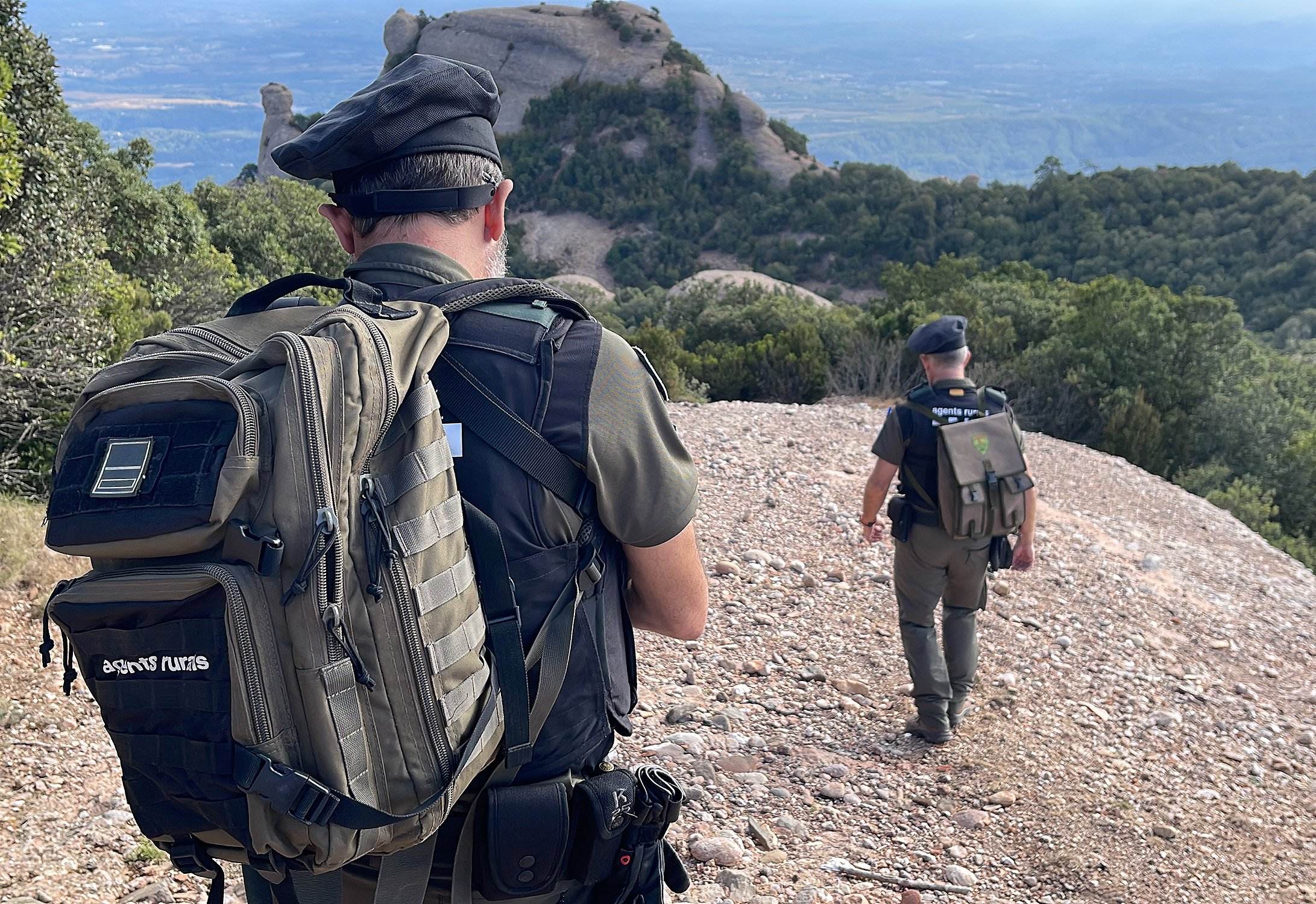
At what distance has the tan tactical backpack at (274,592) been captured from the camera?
1259 millimetres

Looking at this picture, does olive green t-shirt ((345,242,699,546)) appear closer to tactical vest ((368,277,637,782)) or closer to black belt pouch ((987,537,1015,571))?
tactical vest ((368,277,637,782))

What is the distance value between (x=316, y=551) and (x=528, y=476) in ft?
1.31

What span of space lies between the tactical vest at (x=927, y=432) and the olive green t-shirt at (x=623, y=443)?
10.0ft

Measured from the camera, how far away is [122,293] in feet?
34.8

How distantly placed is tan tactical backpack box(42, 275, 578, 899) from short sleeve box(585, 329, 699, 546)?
271mm

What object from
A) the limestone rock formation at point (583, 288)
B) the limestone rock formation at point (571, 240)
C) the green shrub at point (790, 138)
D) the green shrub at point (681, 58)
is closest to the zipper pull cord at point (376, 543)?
the limestone rock formation at point (583, 288)

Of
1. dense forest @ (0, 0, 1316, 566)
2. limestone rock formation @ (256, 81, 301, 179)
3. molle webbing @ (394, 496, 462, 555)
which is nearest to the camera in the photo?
molle webbing @ (394, 496, 462, 555)

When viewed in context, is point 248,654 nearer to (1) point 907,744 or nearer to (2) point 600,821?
(2) point 600,821

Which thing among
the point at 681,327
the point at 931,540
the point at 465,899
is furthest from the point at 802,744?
the point at 681,327

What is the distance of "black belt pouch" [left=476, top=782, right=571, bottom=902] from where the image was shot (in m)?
1.60

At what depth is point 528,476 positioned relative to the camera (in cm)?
157

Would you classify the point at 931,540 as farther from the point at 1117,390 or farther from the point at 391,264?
the point at 1117,390

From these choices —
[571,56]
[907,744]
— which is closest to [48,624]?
[907,744]

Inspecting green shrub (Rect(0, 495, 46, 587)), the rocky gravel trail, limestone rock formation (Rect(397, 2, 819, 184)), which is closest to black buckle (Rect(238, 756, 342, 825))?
the rocky gravel trail
